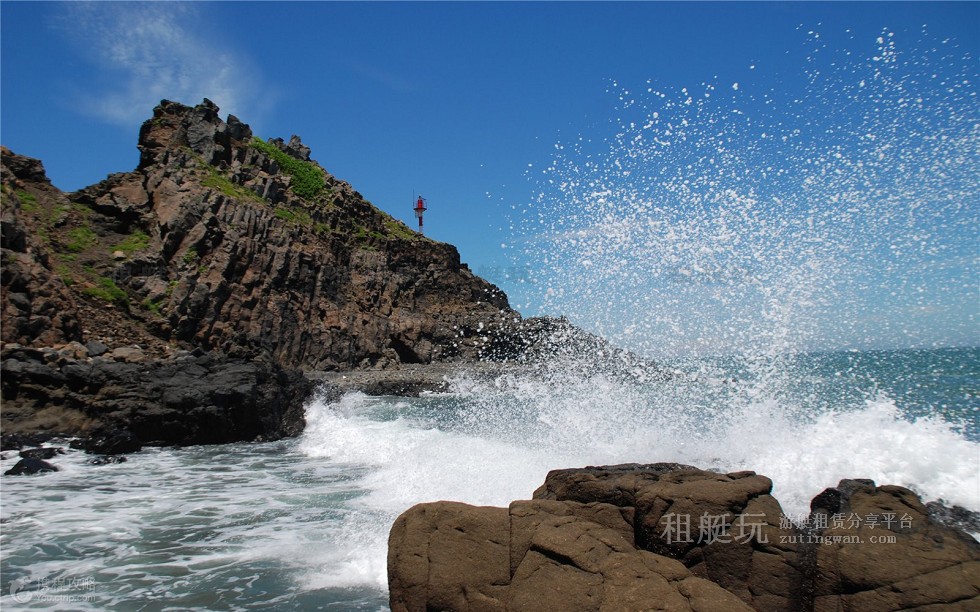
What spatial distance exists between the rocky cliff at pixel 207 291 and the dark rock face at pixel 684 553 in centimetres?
1371

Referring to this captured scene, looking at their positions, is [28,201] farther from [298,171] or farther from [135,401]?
[135,401]

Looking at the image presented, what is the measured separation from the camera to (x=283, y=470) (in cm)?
1249

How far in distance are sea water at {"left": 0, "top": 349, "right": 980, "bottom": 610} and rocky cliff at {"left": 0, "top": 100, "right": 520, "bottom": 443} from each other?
2.56m

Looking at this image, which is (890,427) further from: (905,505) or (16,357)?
(16,357)

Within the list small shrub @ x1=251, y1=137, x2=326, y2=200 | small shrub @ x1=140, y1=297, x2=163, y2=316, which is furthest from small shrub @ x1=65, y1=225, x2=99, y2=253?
small shrub @ x1=251, y1=137, x2=326, y2=200

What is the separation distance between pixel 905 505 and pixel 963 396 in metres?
23.4

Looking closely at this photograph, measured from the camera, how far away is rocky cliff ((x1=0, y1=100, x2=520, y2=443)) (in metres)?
15.8

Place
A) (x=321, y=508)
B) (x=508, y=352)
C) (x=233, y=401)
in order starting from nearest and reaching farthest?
(x=321, y=508) → (x=233, y=401) → (x=508, y=352)

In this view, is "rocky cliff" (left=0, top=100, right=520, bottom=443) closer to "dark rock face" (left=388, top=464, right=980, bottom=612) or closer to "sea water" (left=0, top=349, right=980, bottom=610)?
"sea water" (left=0, top=349, right=980, bottom=610)

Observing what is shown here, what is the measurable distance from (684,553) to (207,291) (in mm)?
31502

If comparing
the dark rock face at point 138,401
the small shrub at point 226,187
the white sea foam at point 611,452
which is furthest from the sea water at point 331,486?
the small shrub at point 226,187

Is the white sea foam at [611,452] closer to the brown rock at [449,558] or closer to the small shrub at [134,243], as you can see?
the brown rock at [449,558]

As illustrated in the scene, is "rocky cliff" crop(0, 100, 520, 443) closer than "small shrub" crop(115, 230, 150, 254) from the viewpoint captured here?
Yes

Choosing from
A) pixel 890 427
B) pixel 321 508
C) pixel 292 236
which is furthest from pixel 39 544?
pixel 292 236
